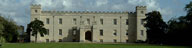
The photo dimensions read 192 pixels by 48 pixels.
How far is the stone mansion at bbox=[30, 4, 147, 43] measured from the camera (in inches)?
2975

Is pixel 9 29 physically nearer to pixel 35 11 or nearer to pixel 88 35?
pixel 35 11

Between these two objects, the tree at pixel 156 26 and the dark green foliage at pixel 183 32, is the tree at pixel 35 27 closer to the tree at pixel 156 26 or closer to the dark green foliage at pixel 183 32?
the tree at pixel 156 26

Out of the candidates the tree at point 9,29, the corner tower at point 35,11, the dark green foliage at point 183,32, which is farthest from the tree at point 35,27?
the dark green foliage at point 183,32

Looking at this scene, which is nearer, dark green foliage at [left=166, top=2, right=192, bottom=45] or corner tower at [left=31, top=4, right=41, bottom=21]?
dark green foliage at [left=166, top=2, right=192, bottom=45]

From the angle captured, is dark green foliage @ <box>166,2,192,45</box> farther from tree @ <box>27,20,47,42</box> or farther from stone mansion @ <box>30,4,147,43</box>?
tree @ <box>27,20,47,42</box>

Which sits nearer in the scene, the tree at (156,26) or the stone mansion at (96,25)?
the tree at (156,26)

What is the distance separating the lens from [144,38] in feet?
247

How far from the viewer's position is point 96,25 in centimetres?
7612

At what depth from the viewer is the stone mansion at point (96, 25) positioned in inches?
2975

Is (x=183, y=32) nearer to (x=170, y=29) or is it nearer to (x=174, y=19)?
(x=170, y=29)

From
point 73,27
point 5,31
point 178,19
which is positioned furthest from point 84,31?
point 178,19

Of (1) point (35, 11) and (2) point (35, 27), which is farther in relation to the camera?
(1) point (35, 11)

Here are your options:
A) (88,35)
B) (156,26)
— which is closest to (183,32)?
(156,26)

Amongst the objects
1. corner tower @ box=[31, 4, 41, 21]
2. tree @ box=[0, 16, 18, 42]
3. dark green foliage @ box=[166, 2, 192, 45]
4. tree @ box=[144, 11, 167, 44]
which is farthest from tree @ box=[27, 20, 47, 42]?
dark green foliage @ box=[166, 2, 192, 45]
